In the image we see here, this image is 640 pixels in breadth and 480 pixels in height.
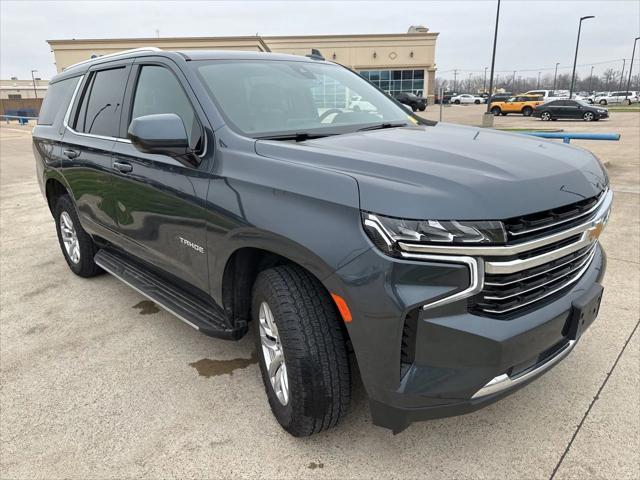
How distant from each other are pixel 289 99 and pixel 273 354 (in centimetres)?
156

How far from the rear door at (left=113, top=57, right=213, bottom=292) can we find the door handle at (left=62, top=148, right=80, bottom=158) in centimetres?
80

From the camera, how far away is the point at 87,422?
8.67 ft

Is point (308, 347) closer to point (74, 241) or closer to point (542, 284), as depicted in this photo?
point (542, 284)

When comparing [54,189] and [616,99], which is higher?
[54,189]

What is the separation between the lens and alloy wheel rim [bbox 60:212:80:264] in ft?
15.1

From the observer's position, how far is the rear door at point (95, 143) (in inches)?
141

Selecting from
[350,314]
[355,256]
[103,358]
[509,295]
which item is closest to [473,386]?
[509,295]

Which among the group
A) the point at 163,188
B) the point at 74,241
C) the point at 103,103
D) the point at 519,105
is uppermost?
the point at 103,103

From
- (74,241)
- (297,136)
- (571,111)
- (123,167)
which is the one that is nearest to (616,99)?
(571,111)

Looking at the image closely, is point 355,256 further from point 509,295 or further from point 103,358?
point 103,358

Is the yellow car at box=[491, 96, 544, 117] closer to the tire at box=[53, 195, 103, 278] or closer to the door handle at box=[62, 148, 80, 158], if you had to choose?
the tire at box=[53, 195, 103, 278]

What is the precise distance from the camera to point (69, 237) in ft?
15.8

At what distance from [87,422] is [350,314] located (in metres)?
1.71

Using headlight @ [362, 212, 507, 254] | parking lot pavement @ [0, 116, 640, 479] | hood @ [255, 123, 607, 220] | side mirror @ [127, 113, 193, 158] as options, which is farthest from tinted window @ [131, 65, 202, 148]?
parking lot pavement @ [0, 116, 640, 479]
